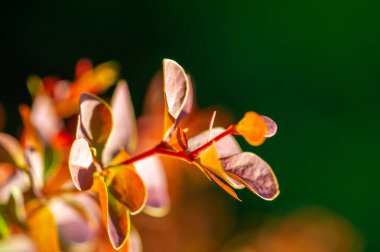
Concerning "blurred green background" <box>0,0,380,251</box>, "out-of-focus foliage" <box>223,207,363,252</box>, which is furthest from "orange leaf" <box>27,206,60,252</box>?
"blurred green background" <box>0,0,380,251</box>

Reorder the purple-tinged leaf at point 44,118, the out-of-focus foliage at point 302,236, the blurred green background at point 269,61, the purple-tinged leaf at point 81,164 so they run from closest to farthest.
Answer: the purple-tinged leaf at point 81,164, the purple-tinged leaf at point 44,118, the out-of-focus foliage at point 302,236, the blurred green background at point 269,61

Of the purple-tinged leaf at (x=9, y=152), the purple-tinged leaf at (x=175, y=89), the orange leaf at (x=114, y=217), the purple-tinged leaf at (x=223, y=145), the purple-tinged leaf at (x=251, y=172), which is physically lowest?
the purple-tinged leaf at (x=9, y=152)

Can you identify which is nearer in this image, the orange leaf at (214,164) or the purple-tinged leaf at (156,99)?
the orange leaf at (214,164)

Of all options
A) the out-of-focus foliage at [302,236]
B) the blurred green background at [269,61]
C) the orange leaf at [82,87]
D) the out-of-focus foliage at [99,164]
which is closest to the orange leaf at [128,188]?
the out-of-focus foliage at [99,164]

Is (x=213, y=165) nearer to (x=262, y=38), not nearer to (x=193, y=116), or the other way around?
(x=193, y=116)

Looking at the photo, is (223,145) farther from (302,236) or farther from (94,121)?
(302,236)

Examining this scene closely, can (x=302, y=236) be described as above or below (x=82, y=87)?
below

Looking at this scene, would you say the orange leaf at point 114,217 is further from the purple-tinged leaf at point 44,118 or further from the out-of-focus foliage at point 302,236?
the out-of-focus foliage at point 302,236

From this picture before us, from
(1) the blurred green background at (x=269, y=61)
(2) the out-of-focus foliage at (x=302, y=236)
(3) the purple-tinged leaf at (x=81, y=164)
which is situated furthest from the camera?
(1) the blurred green background at (x=269, y=61)

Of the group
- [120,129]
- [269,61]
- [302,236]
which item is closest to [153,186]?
[120,129]
